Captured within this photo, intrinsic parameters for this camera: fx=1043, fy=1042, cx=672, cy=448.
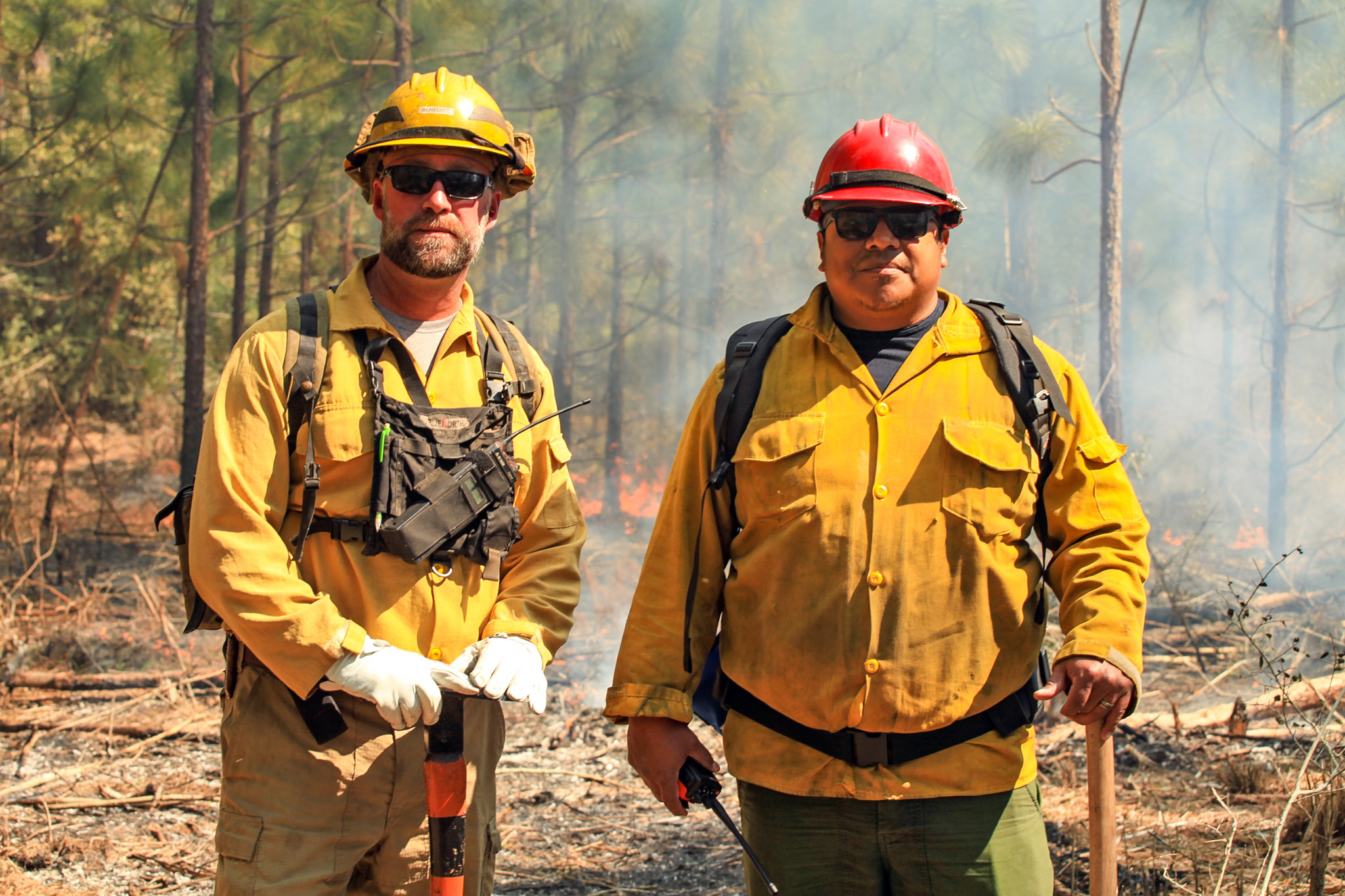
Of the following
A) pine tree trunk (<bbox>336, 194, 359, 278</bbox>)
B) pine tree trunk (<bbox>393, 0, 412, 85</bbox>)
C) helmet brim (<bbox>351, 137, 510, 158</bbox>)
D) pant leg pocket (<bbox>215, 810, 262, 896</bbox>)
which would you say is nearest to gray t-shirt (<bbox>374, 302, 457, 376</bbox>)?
helmet brim (<bbox>351, 137, 510, 158</bbox>)

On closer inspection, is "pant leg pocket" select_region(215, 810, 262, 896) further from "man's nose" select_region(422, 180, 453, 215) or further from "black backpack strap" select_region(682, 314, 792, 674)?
"man's nose" select_region(422, 180, 453, 215)

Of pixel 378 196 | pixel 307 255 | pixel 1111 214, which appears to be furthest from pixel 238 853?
pixel 307 255

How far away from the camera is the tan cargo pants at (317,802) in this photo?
233 cm

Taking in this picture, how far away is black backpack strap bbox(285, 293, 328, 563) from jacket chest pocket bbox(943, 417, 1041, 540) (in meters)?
1.43

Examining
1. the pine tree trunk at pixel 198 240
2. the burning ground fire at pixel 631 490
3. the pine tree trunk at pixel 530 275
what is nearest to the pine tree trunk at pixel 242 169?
the pine tree trunk at pixel 198 240

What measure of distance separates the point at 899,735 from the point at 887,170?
1.28 meters

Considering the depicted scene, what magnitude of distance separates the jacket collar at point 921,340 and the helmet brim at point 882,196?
0.68 ft

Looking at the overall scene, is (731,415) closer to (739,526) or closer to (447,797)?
(739,526)

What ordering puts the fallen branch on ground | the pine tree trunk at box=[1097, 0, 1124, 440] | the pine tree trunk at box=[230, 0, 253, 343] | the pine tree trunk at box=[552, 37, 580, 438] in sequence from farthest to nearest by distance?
the pine tree trunk at box=[552, 37, 580, 438] → the pine tree trunk at box=[230, 0, 253, 343] → the pine tree trunk at box=[1097, 0, 1124, 440] → the fallen branch on ground

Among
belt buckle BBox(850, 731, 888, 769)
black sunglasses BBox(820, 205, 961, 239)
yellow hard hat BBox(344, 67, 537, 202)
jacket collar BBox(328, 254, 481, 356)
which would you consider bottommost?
belt buckle BBox(850, 731, 888, 769)

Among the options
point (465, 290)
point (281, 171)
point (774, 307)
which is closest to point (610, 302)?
point (774, 307)

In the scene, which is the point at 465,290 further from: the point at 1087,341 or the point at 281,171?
the point at 1087,341

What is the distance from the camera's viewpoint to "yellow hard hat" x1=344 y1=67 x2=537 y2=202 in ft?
8.68

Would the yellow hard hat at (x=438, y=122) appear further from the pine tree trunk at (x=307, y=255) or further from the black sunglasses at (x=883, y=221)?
the pine tree trunk at (x=307, y=255)
